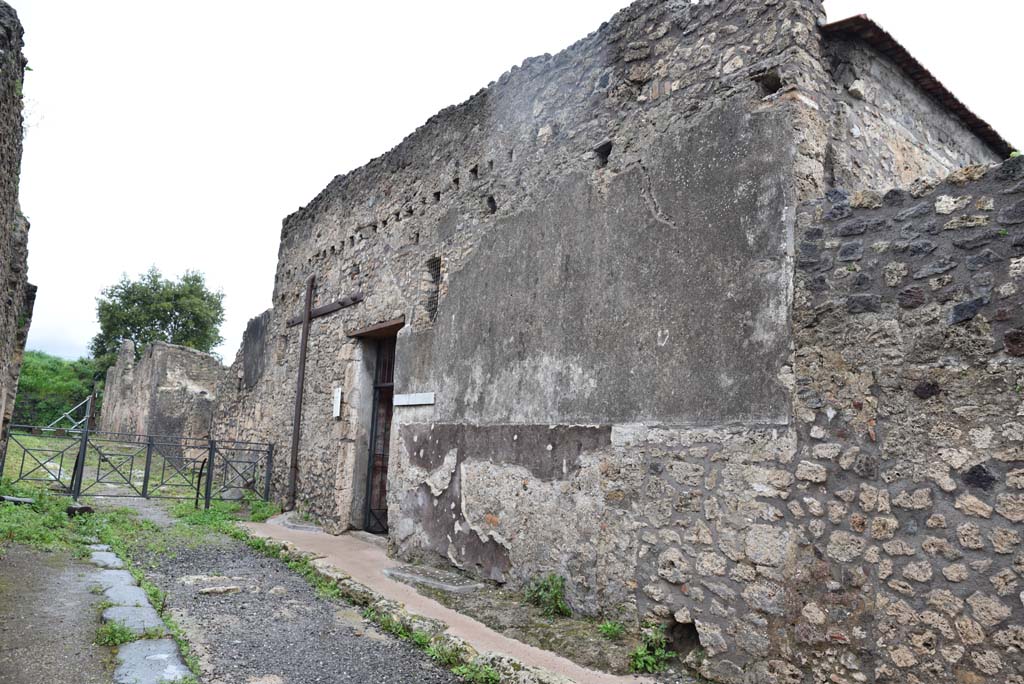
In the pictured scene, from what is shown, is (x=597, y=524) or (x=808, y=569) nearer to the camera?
(x=808, y=569)

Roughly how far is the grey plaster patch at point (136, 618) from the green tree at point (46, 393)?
29.1 meters

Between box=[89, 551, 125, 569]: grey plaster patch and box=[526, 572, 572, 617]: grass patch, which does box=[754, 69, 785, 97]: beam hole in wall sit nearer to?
box=[526, 572, 572, 617]: grass patch

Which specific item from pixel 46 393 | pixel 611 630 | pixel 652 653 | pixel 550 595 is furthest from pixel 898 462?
pixel 46 393

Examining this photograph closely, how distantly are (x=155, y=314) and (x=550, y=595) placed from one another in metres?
32.6

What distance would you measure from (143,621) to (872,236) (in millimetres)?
4511

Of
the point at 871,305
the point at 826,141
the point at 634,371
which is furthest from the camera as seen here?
the point at 634,371

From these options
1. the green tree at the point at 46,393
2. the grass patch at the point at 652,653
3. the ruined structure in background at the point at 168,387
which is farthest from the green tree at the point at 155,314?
the grass patch at the point at 652,653

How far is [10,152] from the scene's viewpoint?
464 centimetres

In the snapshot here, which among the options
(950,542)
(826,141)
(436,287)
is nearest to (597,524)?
(950,542)

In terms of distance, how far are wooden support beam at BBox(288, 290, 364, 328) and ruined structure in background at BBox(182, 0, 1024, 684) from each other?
1.90 m

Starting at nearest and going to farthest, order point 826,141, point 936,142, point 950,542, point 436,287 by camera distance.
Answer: point 950,542, point 826,141, point 936,142, point 436,287

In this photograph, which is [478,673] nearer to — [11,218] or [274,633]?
[274,633]

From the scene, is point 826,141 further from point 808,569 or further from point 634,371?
point 808,569

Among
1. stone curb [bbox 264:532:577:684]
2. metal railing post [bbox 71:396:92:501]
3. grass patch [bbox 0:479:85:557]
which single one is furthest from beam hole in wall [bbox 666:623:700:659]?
Result: metal railing post [bbox 71:396:92:501]
